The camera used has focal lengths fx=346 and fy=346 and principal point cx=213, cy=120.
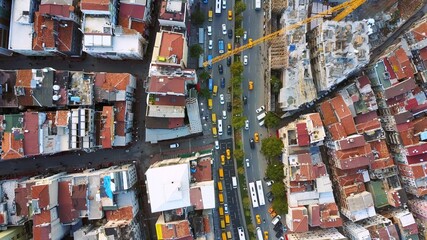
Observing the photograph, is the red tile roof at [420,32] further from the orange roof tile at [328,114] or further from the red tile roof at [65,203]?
the red tile roof at [65,203]

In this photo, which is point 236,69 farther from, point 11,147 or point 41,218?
point 41,218

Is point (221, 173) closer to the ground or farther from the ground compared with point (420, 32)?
closer to the ground

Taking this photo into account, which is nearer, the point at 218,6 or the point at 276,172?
the point at 276,172

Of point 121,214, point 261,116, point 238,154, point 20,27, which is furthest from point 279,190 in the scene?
point 20,27

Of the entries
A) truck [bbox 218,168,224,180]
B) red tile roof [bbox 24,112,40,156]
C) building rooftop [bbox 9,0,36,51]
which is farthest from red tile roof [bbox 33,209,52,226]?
truck [bbox 218,168,224,180]

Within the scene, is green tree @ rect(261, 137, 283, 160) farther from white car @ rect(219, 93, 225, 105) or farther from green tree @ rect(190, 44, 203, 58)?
green tree @ rect(190, 44, 203, 58)

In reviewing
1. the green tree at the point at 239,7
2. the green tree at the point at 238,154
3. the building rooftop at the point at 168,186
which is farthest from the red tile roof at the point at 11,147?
the green tree at the point at 239,7

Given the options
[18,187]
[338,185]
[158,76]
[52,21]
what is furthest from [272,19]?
[18,187]
